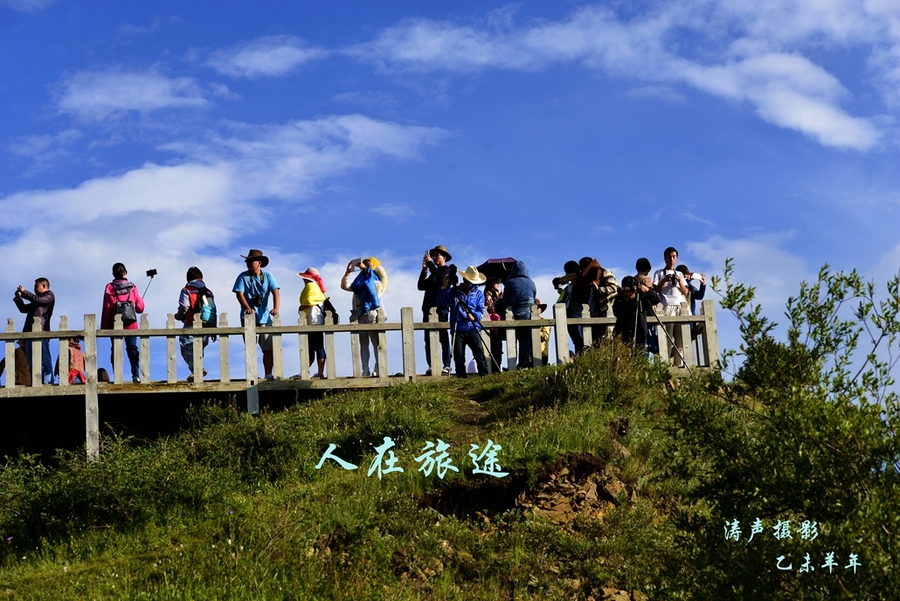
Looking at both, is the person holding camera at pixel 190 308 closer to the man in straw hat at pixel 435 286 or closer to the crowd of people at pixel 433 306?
the crowd of people at pixel 433 306

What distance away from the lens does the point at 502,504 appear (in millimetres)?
11266

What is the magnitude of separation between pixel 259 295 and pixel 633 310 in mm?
5872

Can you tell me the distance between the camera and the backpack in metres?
17.6

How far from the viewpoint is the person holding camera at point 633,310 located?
659 inches

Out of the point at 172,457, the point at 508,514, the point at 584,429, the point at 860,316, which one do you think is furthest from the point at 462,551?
the point at 860,316

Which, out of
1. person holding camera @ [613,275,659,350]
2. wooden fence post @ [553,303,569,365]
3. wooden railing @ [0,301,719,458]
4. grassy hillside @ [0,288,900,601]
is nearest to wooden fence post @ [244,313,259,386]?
wooden railing @ [0,301,719,458]

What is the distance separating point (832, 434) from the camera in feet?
23.1

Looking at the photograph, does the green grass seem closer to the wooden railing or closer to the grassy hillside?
the grassy hillside

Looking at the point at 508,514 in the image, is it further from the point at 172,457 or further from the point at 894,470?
the point at 894,470

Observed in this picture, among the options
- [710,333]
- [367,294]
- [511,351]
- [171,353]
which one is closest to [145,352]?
[171,353]

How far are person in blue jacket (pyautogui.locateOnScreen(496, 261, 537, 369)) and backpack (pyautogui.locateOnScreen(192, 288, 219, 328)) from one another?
15.3 feet

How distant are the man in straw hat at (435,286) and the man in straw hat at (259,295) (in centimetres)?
236

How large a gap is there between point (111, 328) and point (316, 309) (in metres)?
3.19

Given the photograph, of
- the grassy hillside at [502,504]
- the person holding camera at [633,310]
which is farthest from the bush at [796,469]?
the person holding camera at [633,310]
